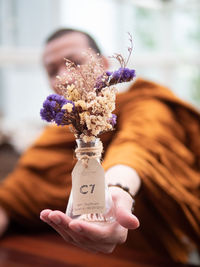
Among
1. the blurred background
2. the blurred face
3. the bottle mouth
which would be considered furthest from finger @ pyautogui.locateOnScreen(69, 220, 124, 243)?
the blurred background

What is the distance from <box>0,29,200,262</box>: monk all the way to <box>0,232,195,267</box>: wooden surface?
5 centimetres

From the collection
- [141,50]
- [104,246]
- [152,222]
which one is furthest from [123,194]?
[141,50]

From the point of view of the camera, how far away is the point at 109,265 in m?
1.06

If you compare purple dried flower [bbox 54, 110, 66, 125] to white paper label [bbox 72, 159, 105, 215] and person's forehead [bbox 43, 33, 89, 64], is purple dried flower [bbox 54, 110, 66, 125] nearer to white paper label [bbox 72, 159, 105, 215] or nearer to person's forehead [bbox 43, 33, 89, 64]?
Result: white paper label [bbox 72, 159, 105, 215]

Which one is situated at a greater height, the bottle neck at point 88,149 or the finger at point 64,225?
the bottle neck at point 88,149

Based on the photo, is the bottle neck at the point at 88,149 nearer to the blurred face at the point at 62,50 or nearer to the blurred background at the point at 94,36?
the blurred face at the point at 62,50

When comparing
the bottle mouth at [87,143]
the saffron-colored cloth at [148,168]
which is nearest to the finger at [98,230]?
the bottle mouth at [87,143]

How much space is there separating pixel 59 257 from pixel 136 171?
0.47m

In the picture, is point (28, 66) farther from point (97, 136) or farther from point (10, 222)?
point (97, 136)

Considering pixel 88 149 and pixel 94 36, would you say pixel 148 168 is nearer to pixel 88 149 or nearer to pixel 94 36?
pixel 88 149

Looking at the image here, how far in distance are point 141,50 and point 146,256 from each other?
101 inches

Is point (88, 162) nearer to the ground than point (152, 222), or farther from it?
farther from it

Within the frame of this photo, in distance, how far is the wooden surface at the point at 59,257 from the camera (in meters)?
1.08

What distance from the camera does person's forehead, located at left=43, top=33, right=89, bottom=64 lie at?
35.3 inches
